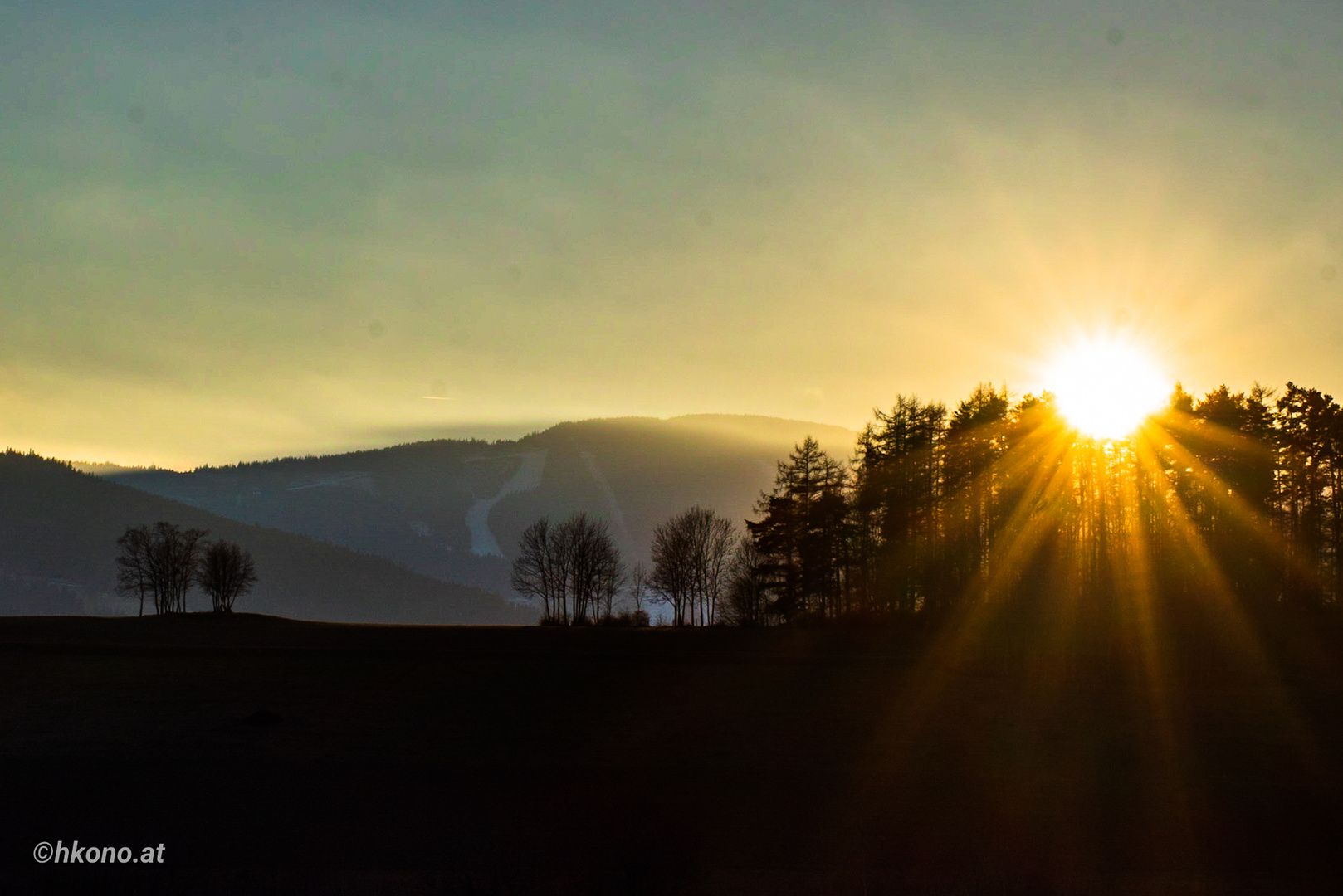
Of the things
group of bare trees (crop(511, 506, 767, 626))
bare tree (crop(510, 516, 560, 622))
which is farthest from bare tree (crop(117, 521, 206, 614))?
group of bare trees (crop(511, 506, 767, 626))

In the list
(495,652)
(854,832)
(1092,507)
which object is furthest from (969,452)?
(854,832)

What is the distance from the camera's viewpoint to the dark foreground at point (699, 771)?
18797mm

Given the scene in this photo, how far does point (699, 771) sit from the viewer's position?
1017 inches

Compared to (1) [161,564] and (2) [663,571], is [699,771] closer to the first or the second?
(2) [663,571]

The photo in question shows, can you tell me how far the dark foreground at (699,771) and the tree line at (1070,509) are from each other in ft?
29.4

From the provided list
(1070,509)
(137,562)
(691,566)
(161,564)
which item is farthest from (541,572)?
(1070,509)

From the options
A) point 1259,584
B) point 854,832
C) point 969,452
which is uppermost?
point 969,452

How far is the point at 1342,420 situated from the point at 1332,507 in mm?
5161

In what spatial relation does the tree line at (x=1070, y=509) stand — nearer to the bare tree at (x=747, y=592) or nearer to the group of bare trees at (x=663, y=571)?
the bare tree at (x=747, y=592)

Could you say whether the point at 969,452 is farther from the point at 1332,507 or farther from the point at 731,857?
the point at 731,857

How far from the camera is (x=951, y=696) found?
3694 centimetres

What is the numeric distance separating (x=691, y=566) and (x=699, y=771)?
232 feet
